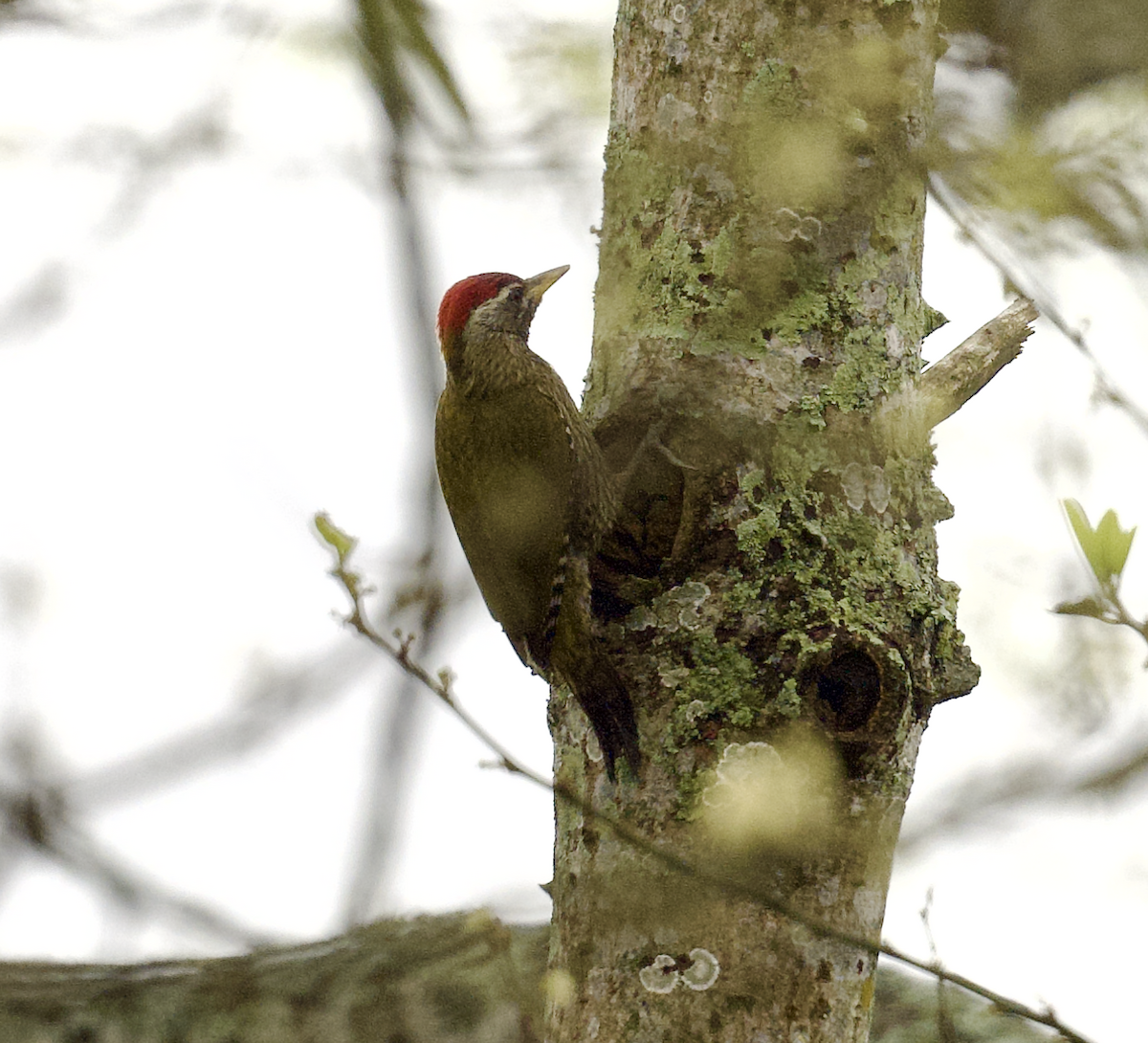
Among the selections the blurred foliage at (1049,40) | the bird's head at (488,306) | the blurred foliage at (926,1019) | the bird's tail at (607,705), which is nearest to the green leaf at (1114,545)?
the blurred foliage at (1049,40)

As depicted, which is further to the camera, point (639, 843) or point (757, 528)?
point (757, 528)

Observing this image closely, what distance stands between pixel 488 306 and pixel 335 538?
212cm

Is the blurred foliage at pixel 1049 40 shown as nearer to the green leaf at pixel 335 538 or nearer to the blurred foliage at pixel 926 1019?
the green leaf at pixel 335 538

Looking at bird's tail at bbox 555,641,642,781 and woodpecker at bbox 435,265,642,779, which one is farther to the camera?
woodpecker at bbox 435,265,642,779

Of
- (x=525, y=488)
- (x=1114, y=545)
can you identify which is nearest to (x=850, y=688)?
(x=1114, y=545)

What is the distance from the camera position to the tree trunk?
2.09 m

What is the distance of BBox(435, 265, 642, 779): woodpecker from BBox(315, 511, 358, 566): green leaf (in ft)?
1.86

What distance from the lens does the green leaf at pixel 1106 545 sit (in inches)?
60.3

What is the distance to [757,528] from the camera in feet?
7.73

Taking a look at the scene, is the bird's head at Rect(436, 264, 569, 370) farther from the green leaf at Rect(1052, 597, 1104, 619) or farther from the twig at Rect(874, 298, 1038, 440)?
the green leaf at Rect(1052, 597, 1104, 619)

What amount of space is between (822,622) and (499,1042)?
172 centimetres

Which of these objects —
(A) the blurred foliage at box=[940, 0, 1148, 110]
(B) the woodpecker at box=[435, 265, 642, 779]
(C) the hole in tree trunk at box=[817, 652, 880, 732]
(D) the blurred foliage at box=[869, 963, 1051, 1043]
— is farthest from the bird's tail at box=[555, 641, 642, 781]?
(D) the blurred foliage at box=[869, 963, 1051, 1043]

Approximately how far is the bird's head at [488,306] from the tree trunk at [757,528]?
1117mm

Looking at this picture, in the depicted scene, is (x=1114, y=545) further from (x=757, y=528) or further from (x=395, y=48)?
(x=395, y=48)
